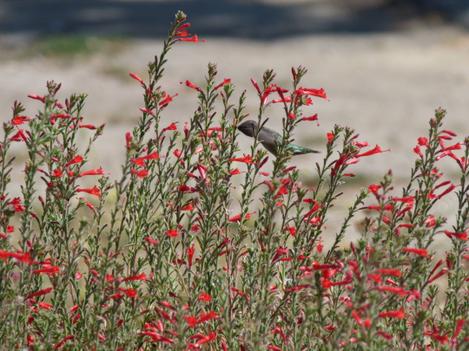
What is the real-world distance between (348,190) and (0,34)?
26.0 ft

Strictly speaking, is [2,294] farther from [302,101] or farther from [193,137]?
[302,101]

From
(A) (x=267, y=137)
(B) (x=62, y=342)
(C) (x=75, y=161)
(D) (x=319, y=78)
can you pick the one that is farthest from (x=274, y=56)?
(B) (x=62, y=342)

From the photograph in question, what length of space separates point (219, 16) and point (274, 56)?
2.11m

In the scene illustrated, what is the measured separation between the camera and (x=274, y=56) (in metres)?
13.7

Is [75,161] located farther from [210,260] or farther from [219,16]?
[219,16]

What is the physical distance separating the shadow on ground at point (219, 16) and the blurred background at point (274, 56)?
0.07 ft

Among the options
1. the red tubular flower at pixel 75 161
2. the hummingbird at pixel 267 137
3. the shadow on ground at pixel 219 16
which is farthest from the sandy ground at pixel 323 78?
the red tubular flower at pixel 75 161

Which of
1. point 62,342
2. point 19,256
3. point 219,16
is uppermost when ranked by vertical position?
point 219,16

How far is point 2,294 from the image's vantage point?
3.01 meters

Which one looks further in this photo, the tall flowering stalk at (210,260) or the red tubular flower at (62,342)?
the red tubular flower at (62,342)

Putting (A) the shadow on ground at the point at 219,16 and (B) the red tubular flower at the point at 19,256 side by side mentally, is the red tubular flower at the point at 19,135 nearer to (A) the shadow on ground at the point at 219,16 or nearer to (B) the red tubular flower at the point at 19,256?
(B) the red tubular flower at the point at 19,256

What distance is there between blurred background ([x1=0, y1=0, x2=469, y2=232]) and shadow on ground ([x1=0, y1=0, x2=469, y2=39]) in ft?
0.07

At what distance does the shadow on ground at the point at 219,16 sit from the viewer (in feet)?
48.1

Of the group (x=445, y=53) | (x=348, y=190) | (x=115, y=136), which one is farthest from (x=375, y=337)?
(x=445, y=53)
